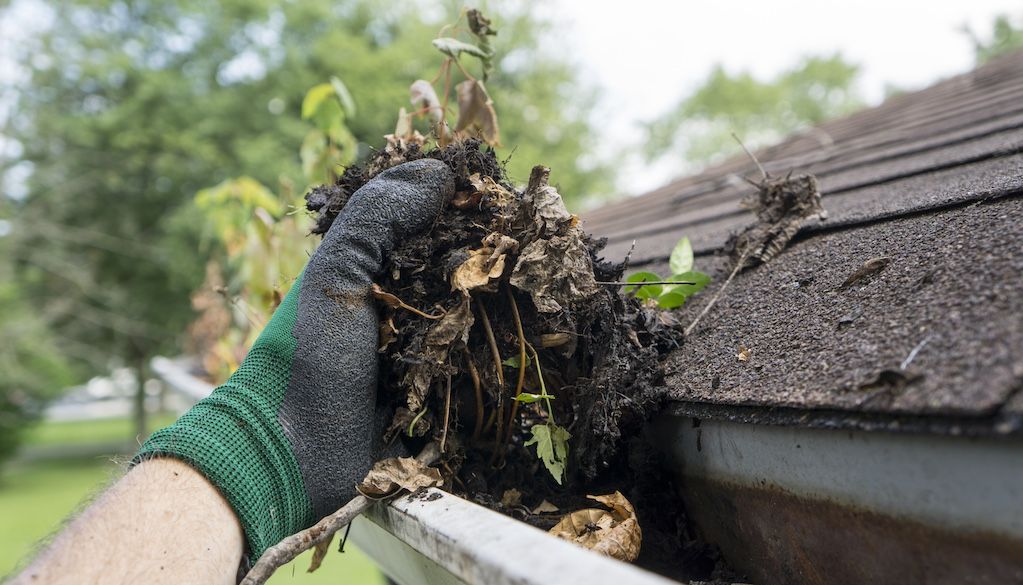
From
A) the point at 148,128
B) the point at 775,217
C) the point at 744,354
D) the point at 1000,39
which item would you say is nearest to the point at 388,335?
the point at 744,354

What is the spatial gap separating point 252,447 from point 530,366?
1.50 feet

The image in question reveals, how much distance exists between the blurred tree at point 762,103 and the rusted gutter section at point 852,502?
83.5 ft

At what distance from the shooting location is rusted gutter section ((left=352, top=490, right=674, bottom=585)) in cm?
63

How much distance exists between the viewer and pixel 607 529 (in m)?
1.02

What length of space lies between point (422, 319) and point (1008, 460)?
806 millimetres

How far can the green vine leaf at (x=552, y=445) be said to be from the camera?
109cm

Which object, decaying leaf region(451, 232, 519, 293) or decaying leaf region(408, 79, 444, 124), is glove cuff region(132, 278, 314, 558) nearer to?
decaying leaf region(451, 232, 519, 293)

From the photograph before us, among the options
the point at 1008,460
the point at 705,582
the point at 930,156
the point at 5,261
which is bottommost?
the point at 705,582

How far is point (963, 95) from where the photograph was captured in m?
3.11

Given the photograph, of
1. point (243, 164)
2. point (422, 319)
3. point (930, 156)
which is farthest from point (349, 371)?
point (243, 164)

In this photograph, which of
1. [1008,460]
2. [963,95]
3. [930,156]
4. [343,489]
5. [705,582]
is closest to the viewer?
[1008,460]

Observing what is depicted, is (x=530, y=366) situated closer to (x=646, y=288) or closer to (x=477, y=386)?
(x=477, y=386)

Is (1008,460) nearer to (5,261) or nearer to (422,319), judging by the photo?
(422,319)

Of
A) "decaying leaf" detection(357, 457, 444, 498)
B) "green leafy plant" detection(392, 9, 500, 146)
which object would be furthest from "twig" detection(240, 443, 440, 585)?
"green leafy plant" detection(392, 9, 500, 146)
